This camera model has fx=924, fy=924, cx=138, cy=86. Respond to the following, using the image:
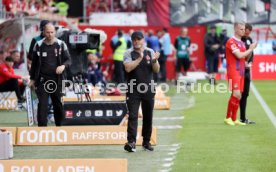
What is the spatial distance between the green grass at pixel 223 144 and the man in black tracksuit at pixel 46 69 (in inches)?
94.1

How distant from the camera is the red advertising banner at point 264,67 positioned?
33.0 metres

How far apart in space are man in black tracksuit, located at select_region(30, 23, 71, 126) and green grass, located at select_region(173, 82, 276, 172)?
7.84ft

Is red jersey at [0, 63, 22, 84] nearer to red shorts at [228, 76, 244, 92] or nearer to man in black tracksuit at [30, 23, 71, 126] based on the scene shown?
man in black tracksuit at [30, 23, 71, 126]

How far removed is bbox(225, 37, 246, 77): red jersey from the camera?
1745cm

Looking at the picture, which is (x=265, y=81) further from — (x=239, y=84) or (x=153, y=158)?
(x=153, y=158)

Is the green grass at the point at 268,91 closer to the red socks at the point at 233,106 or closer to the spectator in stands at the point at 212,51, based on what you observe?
the spectator in stands at the point at 212,51

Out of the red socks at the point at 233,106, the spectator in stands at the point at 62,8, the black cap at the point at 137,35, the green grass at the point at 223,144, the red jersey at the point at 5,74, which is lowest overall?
the green grass at the point at 223,144

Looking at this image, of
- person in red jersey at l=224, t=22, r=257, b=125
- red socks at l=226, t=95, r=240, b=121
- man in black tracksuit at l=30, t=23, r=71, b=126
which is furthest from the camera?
red socks at l=226, t=95, r=240, b=121

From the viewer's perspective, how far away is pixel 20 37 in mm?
25656

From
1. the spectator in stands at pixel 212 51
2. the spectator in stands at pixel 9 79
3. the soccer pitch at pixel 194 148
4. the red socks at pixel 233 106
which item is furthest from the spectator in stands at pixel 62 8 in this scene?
the red socks at pixel 233 106

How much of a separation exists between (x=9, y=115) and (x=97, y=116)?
3.17 m

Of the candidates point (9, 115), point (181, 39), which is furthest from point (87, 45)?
point (181, 39)

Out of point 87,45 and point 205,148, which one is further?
point 87,45

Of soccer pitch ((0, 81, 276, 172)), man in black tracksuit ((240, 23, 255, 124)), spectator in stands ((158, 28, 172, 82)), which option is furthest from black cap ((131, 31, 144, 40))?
spectator in stands ((158, 28, 172, 82))
